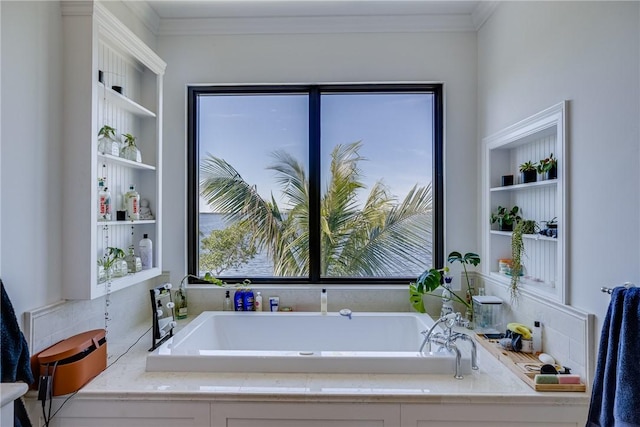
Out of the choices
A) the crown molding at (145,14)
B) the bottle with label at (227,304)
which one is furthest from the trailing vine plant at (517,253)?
the crown molding at (145,14)

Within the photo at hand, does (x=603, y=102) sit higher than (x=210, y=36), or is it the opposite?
(x=210, y=36)

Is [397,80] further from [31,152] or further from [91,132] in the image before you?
[31,152]

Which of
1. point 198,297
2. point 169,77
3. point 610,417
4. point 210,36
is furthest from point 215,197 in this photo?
point 610,417

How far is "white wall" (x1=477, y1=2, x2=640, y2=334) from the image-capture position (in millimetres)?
1277

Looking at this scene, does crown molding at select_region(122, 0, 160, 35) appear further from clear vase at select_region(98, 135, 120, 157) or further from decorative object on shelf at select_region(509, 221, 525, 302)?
decorative object on shelf at select_region(509, 221, 525, 302)

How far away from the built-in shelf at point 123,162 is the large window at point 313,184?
466 mm

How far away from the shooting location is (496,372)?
166 centimetres

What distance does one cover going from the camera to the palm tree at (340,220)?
265cm

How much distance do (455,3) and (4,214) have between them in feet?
9.49

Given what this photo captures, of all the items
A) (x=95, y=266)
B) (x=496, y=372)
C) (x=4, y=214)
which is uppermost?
(x=4, y=214)

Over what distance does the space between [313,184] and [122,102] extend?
1360mm

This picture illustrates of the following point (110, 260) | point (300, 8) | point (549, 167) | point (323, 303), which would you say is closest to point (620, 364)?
point (549, 167)

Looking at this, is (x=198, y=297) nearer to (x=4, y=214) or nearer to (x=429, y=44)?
(x=4, y=214)

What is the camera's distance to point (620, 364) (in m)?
1.18
